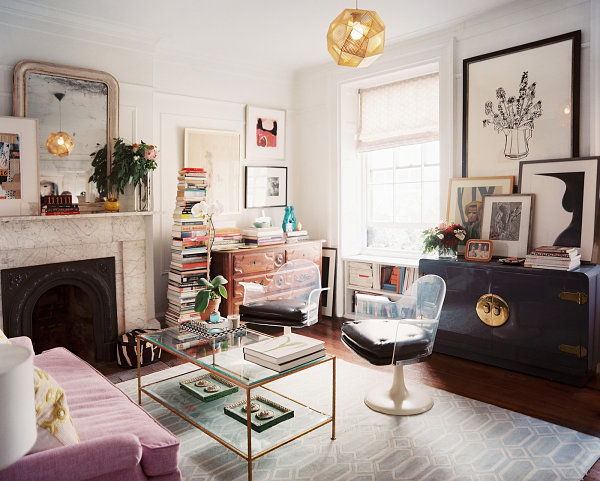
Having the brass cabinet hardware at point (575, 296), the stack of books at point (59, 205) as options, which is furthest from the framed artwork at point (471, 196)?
the stack of books at point (59, 205)

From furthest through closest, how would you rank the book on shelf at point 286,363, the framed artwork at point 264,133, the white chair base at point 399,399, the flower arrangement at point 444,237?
the framed artwork at point 264,133 < the flower arrangement at point 444,237 < the white chair base at point 399,399 < the book on shelf at point 286,363

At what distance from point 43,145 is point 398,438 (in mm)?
3328

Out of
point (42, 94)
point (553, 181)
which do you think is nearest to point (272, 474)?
point (553, 181)

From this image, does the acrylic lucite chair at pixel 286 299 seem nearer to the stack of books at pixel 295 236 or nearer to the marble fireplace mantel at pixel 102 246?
the stack of books at pixel 295 236

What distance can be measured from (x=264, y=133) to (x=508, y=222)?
2.83m

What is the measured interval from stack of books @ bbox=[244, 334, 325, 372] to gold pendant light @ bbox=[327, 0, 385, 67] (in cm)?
153

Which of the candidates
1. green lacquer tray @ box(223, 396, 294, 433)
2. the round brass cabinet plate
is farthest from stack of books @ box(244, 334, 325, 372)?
the round brass cabinet plate

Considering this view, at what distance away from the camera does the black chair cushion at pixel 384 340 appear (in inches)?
111

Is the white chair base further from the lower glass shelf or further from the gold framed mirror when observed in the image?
the gold framed mirror

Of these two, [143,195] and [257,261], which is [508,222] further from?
[143,195]

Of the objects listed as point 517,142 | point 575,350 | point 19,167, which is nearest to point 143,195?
point 19,167

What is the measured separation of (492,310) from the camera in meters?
3.65

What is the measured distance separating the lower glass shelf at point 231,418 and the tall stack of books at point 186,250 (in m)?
1.24

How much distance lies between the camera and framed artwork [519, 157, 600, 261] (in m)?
3.47
